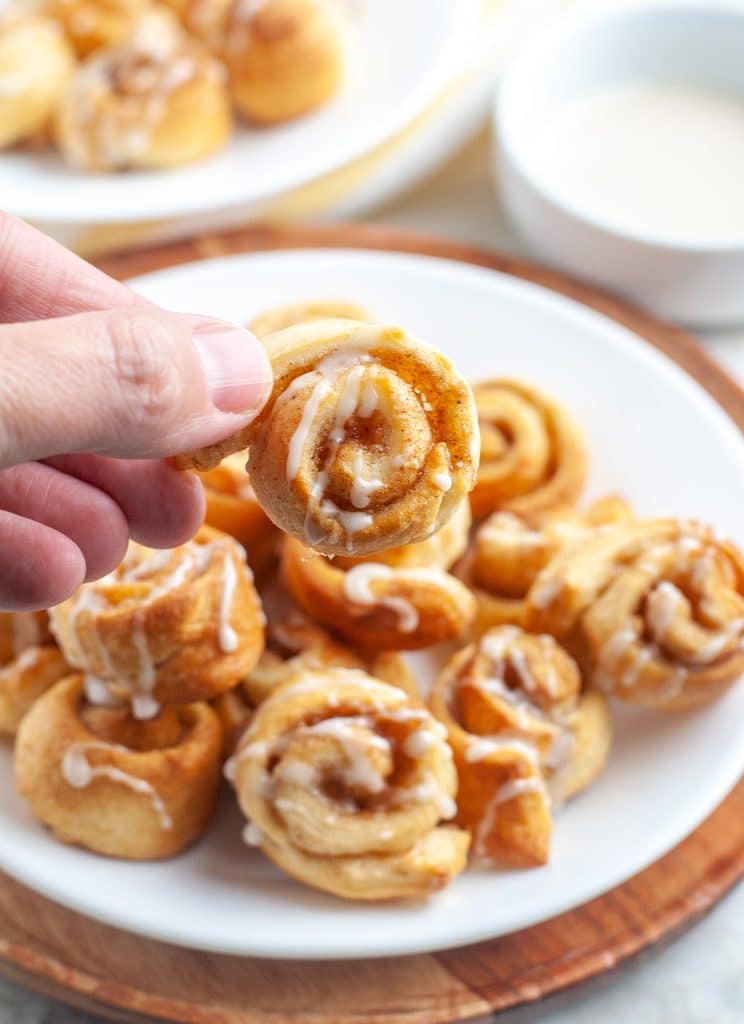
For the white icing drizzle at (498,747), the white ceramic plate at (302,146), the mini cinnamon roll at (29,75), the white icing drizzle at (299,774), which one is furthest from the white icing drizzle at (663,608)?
the mini cinnamon roll at (29,75)

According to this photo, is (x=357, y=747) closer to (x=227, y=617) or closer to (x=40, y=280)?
(x=227, y=617)

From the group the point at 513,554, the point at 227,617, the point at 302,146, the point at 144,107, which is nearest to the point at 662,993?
the point at 513,554

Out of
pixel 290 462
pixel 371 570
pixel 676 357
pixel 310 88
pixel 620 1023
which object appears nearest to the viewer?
pixel 290 462

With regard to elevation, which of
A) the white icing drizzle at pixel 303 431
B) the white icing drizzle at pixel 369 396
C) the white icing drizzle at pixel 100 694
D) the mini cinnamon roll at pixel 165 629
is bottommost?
the white icing drizzle at pixel 100 694

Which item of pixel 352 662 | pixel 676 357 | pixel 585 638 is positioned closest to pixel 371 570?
pixel 352 662

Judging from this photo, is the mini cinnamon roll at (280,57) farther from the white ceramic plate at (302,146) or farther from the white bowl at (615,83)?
the white bowl at (615,83)

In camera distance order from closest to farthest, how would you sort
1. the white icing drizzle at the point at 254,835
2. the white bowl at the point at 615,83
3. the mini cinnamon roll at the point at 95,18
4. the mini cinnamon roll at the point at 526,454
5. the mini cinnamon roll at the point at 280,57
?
the white icing drizzle at the point at 254,835 → the mini cinnamon roll at the point at 526,454 → the white bowl at the point at 615,83 → the mini cinnamon roll at the point at 280,57 → the mini cinnamon roll at the point at 95,18

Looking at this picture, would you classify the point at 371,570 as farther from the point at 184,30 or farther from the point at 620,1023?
the point at 184,30
